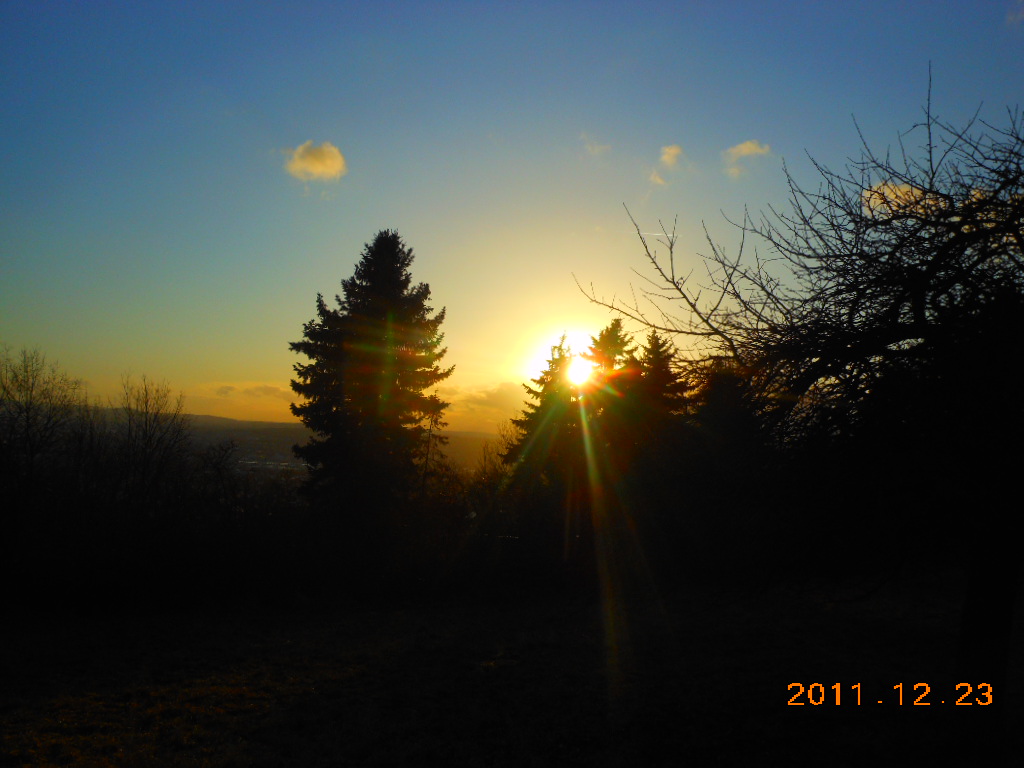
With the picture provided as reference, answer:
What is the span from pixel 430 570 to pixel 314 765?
15.5 m

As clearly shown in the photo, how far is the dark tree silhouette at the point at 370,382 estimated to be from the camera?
23406 mm

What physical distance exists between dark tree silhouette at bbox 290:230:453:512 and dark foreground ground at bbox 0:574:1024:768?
6.42 m

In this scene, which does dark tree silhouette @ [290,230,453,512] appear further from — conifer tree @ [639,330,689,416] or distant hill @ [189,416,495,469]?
distant hill @ [189,416,495,469]

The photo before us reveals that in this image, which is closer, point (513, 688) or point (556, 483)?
point (513, 688)

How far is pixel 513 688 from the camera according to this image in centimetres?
1064

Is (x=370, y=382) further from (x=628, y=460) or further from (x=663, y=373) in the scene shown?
(x=663, y=373)

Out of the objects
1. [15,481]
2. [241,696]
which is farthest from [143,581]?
[241,696]

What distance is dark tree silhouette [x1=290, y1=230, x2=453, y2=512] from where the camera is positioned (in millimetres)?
23406

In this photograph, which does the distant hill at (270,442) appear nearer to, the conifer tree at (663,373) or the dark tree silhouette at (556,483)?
the dark tree silhouette at (556,483)

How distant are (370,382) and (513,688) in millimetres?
15381

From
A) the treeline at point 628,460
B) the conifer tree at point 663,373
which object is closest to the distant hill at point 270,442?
the treeline at point 628,460

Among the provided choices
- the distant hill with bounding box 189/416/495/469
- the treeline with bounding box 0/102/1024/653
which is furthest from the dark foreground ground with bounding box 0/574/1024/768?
the distant hill with bounding box 189/416/495/469

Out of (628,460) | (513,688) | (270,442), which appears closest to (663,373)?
(513,688)

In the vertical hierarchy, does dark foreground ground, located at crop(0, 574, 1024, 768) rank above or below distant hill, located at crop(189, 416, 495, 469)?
below
